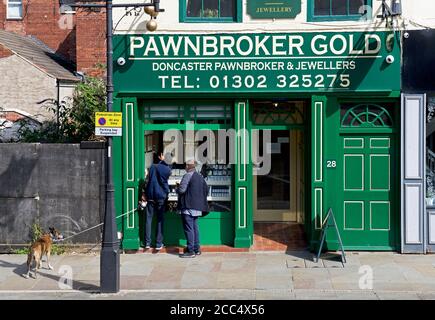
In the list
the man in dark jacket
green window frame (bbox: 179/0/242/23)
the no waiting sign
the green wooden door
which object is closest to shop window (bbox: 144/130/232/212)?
the man in dark jacket

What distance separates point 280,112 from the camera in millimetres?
12727

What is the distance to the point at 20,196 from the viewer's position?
40.5ft

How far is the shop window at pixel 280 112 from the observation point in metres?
12.7

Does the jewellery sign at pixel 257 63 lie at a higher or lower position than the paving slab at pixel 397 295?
higher

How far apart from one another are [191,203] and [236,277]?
6.11ft

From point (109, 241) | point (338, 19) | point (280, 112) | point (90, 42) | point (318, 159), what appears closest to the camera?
point (109, 241)

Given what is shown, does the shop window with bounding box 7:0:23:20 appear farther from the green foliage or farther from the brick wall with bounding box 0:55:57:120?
the green foliage

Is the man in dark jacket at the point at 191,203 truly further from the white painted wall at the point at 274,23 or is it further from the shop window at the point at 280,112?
the white painted wall at the point at 274,23

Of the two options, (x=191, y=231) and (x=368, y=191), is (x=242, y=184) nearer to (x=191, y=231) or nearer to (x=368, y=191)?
(x=191, y=231)

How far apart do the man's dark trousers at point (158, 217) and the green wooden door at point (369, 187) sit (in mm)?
3440

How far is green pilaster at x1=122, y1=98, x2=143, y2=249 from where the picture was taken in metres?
12.2

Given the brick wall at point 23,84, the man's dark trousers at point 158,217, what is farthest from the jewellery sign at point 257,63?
the brick wall at point 23,84

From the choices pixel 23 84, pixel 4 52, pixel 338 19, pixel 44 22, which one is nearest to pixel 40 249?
pixel 338 19

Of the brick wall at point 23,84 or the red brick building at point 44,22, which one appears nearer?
the brick wall at point 23,84
